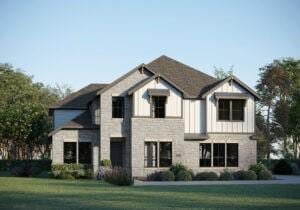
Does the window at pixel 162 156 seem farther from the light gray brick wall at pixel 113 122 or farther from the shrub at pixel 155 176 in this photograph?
the light gray brick wall at pixel 113 122

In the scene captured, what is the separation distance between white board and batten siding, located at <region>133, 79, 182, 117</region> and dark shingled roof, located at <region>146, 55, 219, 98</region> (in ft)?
5.54

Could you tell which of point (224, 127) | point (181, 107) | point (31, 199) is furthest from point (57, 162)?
point (31, 199)

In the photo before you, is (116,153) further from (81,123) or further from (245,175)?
(245,175)

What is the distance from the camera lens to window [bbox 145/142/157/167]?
39150mm

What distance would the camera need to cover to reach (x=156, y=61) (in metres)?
44.8

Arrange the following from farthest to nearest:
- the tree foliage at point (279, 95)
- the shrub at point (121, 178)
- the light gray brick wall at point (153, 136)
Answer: the tree foliage at point (279, 95) → the light gray brick wall at point (153, 136) → the shrub at point (121, 178)

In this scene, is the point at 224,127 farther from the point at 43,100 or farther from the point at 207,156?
the point at 43,100

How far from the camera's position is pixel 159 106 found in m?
38.5

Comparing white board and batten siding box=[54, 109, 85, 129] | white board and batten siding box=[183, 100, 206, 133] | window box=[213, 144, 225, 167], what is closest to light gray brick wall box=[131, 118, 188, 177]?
white board and batten siding box=[183, 100, 206, 133]

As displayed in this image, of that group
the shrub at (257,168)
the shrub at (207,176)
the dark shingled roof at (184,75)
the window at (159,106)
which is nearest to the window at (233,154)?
the shrub at (257,168)

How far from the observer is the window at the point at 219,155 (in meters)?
39.8

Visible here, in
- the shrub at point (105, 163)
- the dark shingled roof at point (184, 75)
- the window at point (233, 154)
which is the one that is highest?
the dark shingled roof at point (184, 75)

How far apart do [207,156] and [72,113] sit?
10835mm

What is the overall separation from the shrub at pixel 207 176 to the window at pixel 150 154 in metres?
3.25
